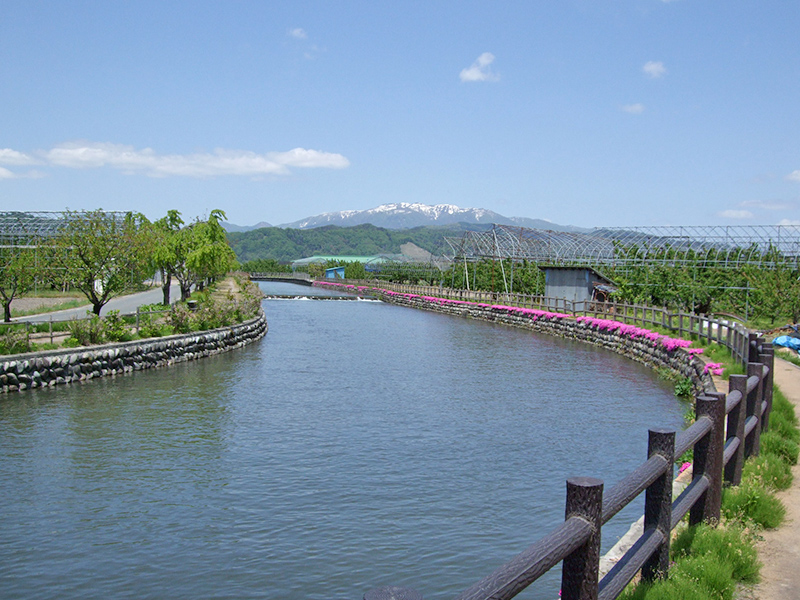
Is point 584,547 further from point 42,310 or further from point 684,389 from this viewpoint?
point 42,310

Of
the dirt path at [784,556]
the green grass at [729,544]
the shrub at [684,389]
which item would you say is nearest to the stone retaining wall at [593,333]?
the shrub at [684,389]

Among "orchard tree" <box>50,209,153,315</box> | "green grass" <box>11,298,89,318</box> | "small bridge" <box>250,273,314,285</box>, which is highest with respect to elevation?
"orchard tree" <box>50,209,153,315</box>

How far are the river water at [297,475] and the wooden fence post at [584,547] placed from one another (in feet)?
13.9

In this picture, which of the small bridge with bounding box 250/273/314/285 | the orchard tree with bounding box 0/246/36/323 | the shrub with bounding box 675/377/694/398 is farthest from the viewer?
the small bridge with bounding box 250/273/314/285

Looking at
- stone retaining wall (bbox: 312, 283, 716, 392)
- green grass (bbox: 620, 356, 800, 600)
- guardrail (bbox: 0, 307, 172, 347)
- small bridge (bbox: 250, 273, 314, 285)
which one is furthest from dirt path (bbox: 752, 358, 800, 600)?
small bridge (bbox: 250, 273, 314, 285)

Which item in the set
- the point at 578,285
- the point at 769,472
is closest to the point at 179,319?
the point at 769,472

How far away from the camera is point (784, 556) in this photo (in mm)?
5988

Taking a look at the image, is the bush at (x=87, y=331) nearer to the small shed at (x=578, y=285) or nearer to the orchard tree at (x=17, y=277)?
the orchard tree at (x=17, y=277)

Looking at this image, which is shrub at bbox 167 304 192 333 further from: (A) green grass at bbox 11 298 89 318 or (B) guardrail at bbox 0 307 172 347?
(A) green grass at bbox 11 298 89 318

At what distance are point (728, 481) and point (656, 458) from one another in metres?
3.25

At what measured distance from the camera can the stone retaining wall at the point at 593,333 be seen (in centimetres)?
2169

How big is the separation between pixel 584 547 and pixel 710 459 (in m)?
2.75

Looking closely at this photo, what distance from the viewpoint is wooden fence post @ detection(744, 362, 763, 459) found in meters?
8.21

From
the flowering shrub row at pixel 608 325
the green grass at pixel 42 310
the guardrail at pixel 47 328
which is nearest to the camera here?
the guardrail at pixel 47 328
